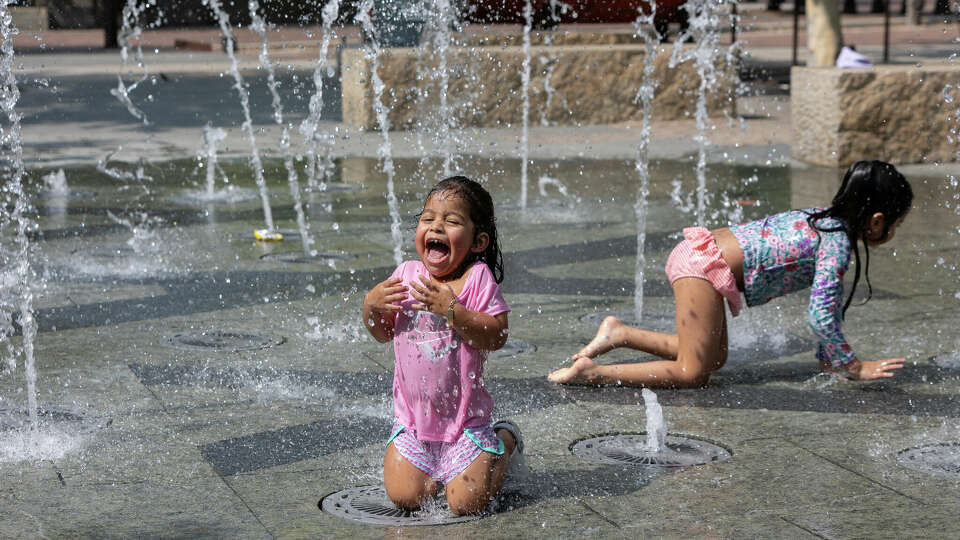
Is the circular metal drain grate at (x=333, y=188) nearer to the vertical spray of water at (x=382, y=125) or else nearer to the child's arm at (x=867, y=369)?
the vertical spray of water at (x=382, y=125)

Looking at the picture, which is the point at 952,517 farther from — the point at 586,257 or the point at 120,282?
the point at 120,282

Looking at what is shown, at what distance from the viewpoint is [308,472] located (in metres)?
4.01

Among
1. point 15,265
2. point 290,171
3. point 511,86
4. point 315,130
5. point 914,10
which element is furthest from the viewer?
point 914,10

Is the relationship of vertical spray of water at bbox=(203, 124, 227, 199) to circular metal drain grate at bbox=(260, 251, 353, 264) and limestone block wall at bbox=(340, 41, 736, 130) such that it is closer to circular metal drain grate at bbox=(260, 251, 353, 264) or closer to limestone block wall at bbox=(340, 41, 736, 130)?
limestone block wall at bbox=(340, 41, 736, 130)

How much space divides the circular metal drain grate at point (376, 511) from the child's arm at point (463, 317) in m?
0.46

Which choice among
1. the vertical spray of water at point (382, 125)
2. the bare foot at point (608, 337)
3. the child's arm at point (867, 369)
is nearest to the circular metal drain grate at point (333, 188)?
the vertical spray of water at point (382, 125)

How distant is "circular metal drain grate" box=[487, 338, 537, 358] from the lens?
17.9 ft

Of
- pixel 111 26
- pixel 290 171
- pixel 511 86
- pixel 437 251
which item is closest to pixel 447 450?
pixel 437 251

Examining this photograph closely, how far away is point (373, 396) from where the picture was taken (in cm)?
484

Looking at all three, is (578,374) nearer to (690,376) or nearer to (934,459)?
(690,376)

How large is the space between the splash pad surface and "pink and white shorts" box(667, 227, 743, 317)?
0.37 m

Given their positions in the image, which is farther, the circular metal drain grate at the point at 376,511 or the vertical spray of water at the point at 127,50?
the vertical spray of water at the point at 127,50

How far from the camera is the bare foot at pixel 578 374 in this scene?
494cm

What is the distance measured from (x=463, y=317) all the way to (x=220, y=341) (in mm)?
2295
